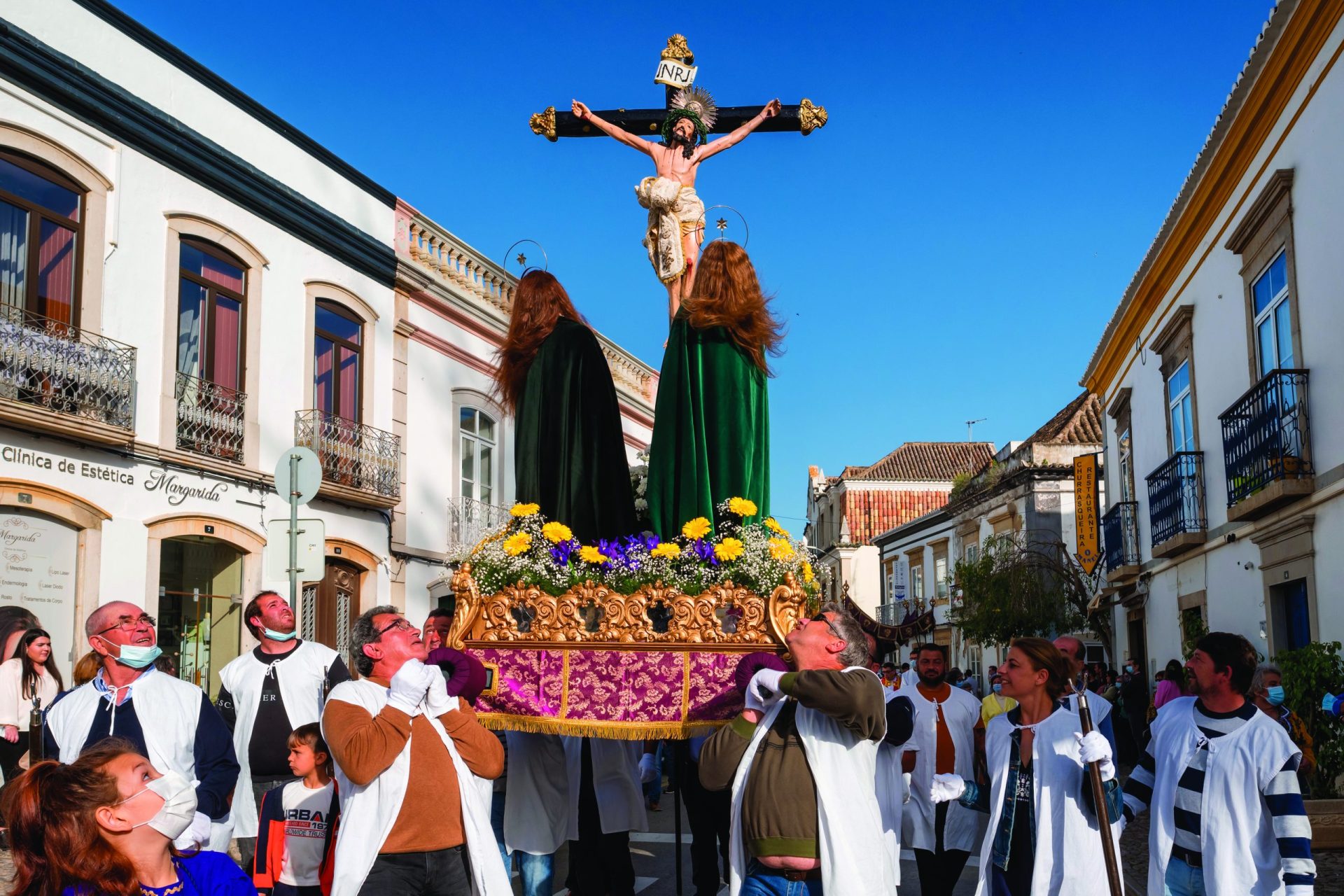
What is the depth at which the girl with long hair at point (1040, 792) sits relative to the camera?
4.86 m

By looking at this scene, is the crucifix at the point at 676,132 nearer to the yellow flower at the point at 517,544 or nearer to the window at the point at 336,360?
the yellow flower at the point at 517,544

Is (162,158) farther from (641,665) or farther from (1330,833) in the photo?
(1330,833)

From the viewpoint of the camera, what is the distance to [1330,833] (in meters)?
9.09

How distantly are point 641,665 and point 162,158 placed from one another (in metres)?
10.6

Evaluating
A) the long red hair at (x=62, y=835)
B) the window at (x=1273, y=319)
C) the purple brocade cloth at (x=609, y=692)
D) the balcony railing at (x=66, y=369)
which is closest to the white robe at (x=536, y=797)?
the purple brocade cloth at (x=609, y=692)

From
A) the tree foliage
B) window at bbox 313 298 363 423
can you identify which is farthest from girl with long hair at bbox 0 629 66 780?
the tree foliage

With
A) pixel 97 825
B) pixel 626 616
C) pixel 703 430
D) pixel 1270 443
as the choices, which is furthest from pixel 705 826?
pixel 1270 443

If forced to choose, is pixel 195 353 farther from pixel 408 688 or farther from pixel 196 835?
pixel 196 835

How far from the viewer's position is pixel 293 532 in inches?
360

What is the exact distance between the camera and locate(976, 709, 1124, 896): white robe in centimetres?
485

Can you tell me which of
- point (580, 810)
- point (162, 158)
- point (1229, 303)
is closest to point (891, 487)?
point (1229, 303)

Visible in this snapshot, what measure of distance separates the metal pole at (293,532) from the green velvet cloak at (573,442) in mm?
2591

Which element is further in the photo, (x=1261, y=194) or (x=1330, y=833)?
(x=1261, y=194)

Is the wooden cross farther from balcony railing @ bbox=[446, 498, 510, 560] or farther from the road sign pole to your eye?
balcony railing @ bbox=[446, 498, 510, 560]
